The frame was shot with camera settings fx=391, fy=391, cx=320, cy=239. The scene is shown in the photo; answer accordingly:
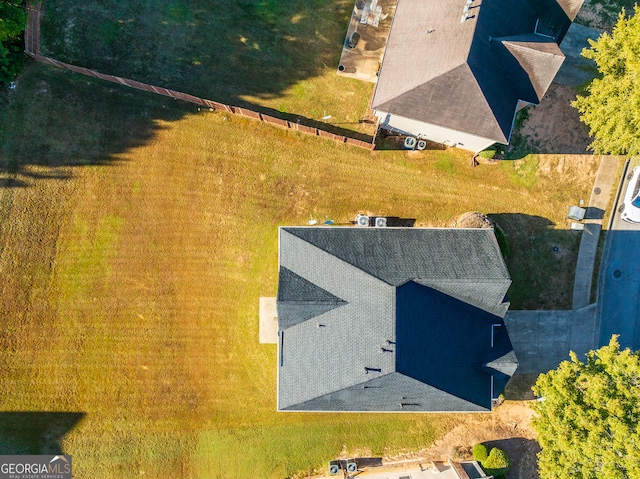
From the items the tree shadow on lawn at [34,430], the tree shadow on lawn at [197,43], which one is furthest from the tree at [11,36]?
the tree shadow on lawn at [34,430]

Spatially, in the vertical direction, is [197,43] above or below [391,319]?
above

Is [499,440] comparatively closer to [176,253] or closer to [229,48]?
[176,253]

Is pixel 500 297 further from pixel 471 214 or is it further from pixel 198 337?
pixel 198 337

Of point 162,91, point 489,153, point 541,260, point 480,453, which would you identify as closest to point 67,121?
point 162,91

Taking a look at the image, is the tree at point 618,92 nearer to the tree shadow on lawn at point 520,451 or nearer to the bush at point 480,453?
the tree shadow on lawn at point 520,451

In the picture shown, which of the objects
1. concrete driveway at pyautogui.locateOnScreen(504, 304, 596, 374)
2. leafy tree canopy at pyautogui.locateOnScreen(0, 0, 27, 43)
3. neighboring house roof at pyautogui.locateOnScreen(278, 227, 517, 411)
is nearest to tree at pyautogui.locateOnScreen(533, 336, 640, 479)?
neighboring house roof at pyautogui.locateOnScreen(278, 227, 517, 411)

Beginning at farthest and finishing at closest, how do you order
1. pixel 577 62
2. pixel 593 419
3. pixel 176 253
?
pixel 176 253, pixel 577 62, pixel 593 419

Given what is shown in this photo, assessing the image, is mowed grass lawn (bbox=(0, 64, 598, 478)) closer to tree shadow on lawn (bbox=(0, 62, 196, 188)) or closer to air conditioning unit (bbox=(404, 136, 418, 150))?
tree shadow on lawn (bbox=(0, 62, 196, 188))
